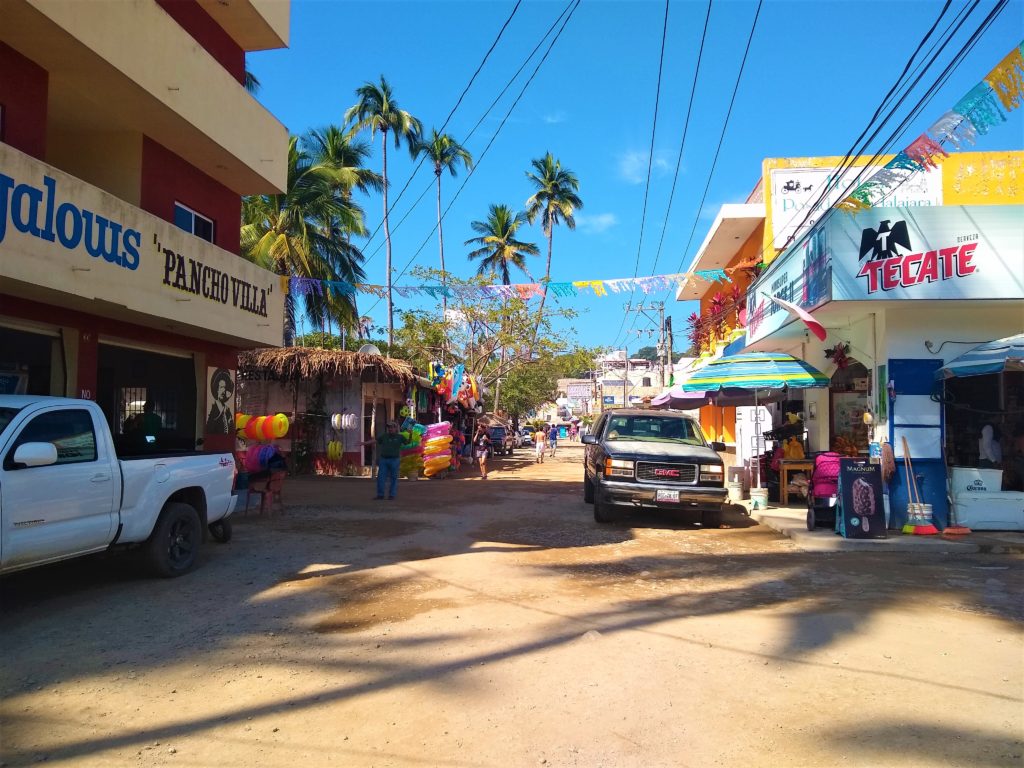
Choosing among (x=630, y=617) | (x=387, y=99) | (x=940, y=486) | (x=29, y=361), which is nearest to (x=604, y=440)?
(x=940, y=486)

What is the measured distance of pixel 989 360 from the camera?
29.7 ft

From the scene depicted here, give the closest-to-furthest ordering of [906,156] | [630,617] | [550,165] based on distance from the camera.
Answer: [630,617]
[906,156]
[550,165]

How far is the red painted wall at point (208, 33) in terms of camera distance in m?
11.9

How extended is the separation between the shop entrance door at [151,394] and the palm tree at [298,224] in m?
11.5

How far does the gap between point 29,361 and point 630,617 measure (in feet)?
30.3

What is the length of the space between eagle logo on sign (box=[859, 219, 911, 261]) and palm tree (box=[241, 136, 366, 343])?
716 inches

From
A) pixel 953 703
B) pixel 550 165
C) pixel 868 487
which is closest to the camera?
pixel 953 703

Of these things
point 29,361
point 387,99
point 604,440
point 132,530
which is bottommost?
point 132,530

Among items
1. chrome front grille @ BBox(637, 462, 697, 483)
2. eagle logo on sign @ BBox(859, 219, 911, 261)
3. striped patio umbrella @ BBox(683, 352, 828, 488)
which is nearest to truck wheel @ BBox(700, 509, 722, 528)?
chrome front grille @ BBox(637, 462, 697, 483)

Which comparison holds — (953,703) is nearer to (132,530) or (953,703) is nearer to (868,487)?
(868,487)

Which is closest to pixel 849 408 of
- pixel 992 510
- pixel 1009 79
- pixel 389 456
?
pixel 992 510

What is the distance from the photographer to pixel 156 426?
1235cm

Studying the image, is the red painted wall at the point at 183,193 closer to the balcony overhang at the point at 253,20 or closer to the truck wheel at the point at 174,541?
the balcony overhang at the point at 253,20

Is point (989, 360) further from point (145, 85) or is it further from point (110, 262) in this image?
point (145, 85)
